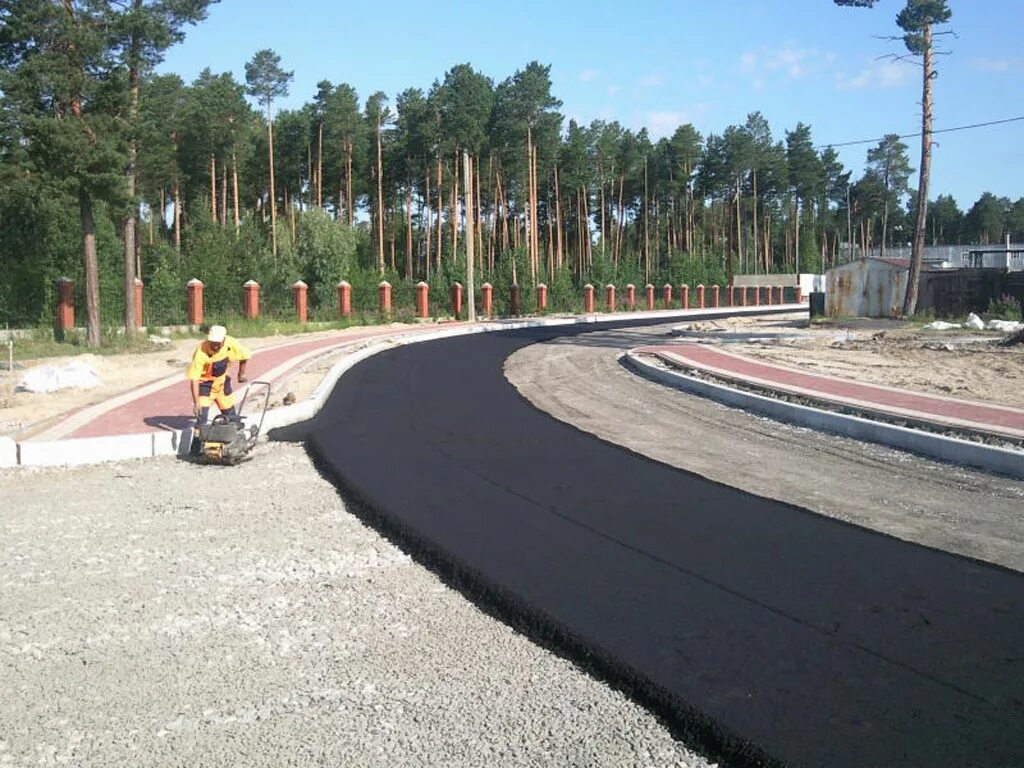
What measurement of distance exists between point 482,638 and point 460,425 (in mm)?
6711

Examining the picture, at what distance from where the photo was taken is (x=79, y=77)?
2006cm

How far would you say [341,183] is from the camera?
58.8 m

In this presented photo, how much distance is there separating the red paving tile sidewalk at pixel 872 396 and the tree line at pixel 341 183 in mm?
13964

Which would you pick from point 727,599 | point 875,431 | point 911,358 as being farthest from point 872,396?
point 727,599

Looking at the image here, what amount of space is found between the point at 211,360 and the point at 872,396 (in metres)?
8.83

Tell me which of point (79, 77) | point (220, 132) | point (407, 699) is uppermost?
point (220, 132)

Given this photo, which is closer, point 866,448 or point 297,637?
point 297,637

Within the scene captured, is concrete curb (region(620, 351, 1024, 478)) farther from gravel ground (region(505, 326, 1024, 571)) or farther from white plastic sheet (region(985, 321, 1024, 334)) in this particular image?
white plastic sheet (region(985, 321, 1024, 334))

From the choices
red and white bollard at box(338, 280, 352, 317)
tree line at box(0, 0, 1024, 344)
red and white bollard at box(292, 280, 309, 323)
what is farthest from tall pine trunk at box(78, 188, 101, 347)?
red and white bollard at box(338, 280, 352, 317)

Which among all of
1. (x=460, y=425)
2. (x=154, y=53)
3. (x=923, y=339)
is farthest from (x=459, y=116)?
(x=460, y=425)

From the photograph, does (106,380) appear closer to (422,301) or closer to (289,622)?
(289,622)

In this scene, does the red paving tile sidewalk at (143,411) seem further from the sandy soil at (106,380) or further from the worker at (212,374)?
the worker at (212,374)

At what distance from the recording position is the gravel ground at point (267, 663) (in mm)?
3641

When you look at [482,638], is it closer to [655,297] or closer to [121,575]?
[121,575]
